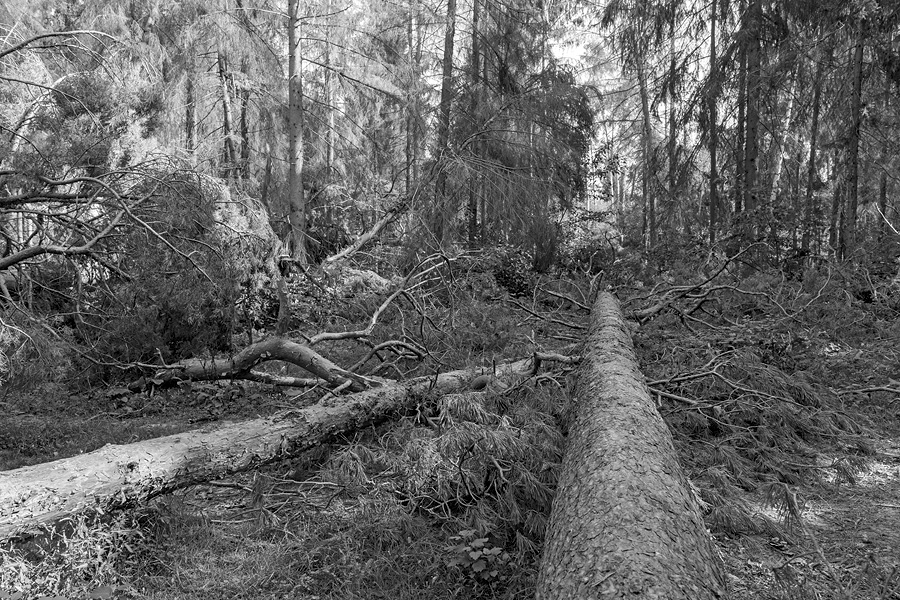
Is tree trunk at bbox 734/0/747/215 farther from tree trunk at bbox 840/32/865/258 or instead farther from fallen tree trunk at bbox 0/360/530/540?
fallen tree trunk at bbox 0/360/530/540

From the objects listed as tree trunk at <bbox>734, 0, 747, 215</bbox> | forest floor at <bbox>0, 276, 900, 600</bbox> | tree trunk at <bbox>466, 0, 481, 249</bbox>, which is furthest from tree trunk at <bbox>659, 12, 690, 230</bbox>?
forest floor at <bbox>0, 276, 900, 600</bbox>

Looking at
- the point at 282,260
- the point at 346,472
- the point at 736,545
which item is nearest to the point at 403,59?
the point at 282,260

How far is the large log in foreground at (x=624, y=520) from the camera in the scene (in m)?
1.63

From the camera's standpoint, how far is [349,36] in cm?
988

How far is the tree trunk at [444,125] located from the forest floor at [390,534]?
578 cm

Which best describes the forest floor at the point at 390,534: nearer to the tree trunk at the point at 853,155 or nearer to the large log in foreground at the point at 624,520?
the large log in foreground at the point at 624,520

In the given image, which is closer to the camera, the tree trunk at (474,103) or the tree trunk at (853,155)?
the tree trunk at (853,155)

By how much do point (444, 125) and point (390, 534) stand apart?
30.2 ft

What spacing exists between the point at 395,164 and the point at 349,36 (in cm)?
260

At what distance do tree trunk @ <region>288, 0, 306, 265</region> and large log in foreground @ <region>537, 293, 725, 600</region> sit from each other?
6910 mm

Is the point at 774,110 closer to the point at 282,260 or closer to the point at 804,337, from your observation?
the point at 804,337

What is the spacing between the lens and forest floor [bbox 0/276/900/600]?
2.41m

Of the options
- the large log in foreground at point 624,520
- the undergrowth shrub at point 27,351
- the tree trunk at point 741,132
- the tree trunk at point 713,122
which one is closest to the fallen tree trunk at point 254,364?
the undergrowth shrub at point 27,351

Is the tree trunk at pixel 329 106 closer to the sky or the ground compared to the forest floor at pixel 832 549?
closer to the sky
